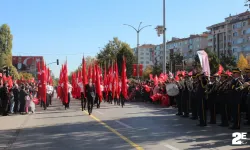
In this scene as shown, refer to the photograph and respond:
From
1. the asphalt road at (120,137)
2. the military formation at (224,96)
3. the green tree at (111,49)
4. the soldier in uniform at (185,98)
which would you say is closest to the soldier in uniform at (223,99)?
the military formation at (224,96)

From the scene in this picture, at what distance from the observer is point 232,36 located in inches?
4343

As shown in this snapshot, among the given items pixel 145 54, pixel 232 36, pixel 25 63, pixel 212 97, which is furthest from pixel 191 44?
pixel 212 97

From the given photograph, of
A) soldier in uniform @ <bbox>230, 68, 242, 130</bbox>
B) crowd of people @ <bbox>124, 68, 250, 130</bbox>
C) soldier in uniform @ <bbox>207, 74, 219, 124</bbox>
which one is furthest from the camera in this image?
soldier in uniform @ <bbox>207, 74, 219, 124</bbox>

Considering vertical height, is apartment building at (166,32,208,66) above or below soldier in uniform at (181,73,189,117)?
above

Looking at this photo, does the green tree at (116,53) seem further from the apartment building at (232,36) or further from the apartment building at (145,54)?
the apartment building at (145,54)

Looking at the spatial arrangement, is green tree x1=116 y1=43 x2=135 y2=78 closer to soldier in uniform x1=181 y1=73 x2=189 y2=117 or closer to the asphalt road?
soldier in uniform x1=181 y1=73 x2=189 y2=117

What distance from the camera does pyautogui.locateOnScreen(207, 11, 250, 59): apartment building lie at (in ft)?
333

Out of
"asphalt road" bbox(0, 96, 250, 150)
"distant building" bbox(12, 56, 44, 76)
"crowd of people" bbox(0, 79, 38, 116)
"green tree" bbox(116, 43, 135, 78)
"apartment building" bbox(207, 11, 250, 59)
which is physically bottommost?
"asphalt road" bbox(0, 96, 250, 150)

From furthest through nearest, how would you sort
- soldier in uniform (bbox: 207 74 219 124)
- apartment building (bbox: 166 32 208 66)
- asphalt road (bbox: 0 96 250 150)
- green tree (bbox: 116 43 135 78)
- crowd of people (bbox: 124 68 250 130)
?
apartment building (bbox: 166 32 208 66) → green tree (bbox: 116 43 135 78) → soldier in uniform (bbox: 207 74 219 124) → crowd of people (bbox: 124 68 250 130) → asphalt road (bbox: 0 96 250 150)

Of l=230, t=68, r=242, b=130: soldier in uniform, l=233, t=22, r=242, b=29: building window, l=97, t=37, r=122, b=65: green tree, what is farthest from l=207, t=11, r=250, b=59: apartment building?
l=230, t=68, r=242, b=130: soldier in uniform

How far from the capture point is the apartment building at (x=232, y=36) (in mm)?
101488

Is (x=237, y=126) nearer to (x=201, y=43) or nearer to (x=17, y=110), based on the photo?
(x=17, y=110)

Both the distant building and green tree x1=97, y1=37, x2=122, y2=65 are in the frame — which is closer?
green tree x1=97, y1=37, x2=122, y2=65

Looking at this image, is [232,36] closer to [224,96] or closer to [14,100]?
[14,100]
